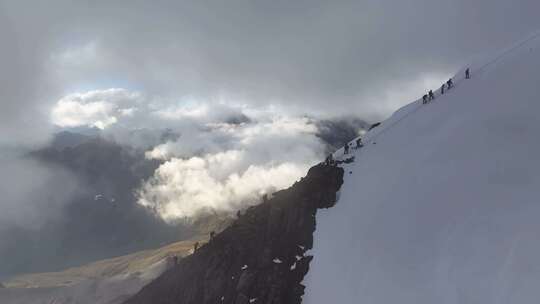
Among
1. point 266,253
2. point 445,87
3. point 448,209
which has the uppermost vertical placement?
point 445,87

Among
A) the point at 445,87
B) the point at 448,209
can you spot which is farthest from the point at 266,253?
the point at 445,87

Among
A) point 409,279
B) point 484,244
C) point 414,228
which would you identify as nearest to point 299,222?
point 414,228

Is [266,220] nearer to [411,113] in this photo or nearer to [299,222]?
[299,222]

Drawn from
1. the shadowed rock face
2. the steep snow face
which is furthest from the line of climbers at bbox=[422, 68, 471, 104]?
the shadowed rock face

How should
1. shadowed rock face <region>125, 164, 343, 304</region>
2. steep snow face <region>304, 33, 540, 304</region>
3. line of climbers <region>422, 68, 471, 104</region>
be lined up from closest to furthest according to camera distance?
1. steep snow face <region>304, 33, 540, 304</region>
2. shadowed rock face <region>125, 164, 343, 304</region>
3. line of climbers <region>422, 68, 471, 104</region>

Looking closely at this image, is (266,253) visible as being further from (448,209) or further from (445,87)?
(445,87)

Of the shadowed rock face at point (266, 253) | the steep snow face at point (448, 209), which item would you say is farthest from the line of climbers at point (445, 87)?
the shadowed rock face at point (266, 253)

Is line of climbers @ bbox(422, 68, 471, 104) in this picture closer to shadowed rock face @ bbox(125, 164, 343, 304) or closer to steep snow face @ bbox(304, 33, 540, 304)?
steep snow face @ bbox(304, 33, 540, 304)
